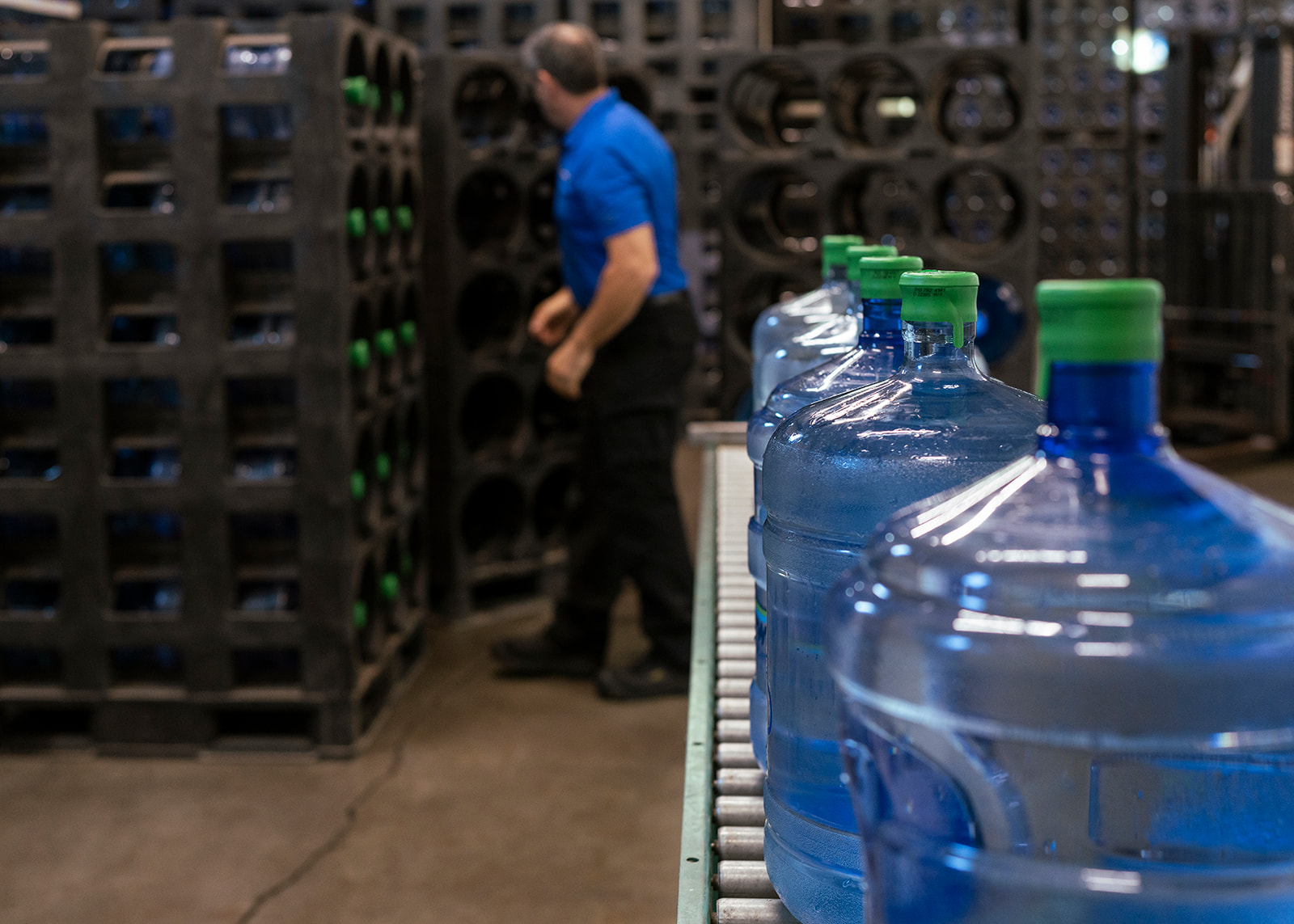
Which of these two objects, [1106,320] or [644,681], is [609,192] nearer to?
[644,681]

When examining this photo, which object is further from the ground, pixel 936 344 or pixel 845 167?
pixel 845 167

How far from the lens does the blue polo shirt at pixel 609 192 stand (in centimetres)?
416

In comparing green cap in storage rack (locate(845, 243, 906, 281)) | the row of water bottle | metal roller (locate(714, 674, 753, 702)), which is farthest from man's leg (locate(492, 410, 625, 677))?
the row of water bottle

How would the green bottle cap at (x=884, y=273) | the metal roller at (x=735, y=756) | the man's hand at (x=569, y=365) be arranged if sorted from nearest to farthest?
the green bottle cap at (x=884, y=273) → the metal roller at (x=735, y=756) → the man's hand at (x=569, y=365)

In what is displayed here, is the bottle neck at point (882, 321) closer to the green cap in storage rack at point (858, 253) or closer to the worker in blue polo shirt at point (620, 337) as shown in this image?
the green cap in storage rack at point (858, 253)

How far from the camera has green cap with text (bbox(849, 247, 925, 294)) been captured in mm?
1309

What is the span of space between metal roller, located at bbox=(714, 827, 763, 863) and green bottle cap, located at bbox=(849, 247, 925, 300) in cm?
54

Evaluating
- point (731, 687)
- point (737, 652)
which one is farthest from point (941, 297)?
point (737, 652)

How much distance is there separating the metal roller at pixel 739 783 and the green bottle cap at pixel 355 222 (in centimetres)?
275

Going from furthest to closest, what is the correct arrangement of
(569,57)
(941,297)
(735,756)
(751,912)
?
(569,57) < (735,756) < (751,912) < (941,297)

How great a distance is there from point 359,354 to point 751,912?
9.99 ft

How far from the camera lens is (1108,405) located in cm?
75

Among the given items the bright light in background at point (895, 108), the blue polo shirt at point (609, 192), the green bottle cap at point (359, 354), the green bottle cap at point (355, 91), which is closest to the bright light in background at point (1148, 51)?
the bright light in background at point (895, 108)

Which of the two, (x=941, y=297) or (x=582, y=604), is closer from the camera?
(x=941, y=297)
